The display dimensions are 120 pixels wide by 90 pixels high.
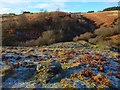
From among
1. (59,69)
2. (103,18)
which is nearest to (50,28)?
(103,18)

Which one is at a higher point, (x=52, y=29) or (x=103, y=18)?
(x=103, y=18)

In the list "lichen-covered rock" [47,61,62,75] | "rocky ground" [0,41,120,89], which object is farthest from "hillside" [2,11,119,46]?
"lichen-covered rock" [47,61,62,75]

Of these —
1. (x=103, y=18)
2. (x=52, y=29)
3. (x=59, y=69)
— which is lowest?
(x=52, y=29)

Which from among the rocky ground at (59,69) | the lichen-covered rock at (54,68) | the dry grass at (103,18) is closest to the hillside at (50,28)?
the dry grass at (103,18)

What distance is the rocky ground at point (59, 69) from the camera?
1777 cm

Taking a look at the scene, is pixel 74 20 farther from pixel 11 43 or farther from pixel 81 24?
pixel 11 43

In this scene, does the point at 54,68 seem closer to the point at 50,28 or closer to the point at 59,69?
the point at 59,69

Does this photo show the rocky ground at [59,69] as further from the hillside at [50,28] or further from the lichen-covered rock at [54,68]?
the hillside at [50,28]

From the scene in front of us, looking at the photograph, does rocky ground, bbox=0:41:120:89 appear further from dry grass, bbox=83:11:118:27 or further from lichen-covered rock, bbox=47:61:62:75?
dry grass, bbox=83:11:118:27

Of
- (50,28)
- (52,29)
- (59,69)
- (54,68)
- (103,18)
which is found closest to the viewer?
(54,68)

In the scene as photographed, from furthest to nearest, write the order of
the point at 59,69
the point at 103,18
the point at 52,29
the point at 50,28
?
the point at 103,18 → the point at 50,28 → the point at 52,29 → the point at 59,69

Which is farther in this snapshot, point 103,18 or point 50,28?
point 103,18

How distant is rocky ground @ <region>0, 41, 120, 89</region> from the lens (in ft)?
58.3

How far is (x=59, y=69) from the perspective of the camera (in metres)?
19.0
